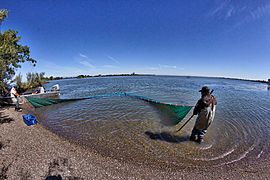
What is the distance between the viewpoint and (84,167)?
186 inches

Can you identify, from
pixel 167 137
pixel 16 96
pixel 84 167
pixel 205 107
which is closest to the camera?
pixel 84 167

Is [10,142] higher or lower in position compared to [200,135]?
lower

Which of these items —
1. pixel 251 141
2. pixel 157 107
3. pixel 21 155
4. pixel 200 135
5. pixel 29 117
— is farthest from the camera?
pixel 157 107

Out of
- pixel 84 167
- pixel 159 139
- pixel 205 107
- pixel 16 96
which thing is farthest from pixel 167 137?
pixel 16 96

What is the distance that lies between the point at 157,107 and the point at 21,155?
32.0 ft

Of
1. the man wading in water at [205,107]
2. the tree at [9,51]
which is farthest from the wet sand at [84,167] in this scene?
the tree at [9,51]

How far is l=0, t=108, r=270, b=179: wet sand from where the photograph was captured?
4352 millimetres

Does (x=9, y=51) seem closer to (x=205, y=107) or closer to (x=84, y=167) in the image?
(x=84, y=167)

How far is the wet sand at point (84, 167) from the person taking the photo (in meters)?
4.35

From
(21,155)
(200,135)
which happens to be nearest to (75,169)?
(21,155)

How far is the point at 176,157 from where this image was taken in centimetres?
558

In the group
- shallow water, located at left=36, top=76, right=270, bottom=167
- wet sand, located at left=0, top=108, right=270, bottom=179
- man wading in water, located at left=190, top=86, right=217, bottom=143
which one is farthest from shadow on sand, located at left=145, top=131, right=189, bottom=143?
wet sand, located at left=0, top=108, right=270, bottom=179

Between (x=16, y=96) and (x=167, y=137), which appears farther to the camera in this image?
(x=16, y=96)

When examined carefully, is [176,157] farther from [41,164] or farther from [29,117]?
[29,117]
